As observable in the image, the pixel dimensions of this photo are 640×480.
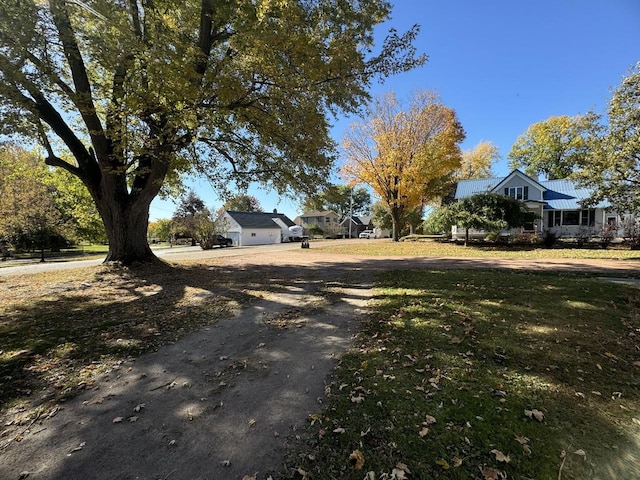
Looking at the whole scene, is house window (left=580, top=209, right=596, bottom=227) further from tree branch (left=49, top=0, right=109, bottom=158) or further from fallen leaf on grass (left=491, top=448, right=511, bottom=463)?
tree branch (left=49, top=0, right=109, bottom=158)

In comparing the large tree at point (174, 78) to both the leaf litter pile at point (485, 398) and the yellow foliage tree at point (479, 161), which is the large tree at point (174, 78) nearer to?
the leaf litter pile at point (485, 398)

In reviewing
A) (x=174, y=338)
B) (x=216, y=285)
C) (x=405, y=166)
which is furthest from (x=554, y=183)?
(x=174, y=338)

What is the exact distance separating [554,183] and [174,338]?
3414 cm

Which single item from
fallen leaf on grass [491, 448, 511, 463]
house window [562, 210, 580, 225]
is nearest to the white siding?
house window [562, 210, 580, 225]

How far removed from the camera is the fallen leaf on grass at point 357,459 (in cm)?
240

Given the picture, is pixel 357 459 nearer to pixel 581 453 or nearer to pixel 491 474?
pixel 491 474

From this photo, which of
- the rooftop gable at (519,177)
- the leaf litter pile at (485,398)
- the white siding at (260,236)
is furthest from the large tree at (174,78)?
the white siding at (260,236)

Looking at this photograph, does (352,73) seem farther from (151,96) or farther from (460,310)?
(460,310)

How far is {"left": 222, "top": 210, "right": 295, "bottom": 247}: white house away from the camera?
41.5 m

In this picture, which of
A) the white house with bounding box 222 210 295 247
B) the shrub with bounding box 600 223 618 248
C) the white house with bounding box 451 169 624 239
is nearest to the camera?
the shrub with bounding box 600 223 618 248

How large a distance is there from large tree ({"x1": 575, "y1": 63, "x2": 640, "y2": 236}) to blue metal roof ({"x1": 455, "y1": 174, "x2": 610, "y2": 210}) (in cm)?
985

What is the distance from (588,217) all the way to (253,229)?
36.1 metres

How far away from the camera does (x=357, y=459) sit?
2.46 m

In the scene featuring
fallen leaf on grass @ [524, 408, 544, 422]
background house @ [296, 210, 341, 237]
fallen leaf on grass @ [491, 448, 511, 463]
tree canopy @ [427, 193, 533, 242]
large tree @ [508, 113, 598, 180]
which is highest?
large tree @ [508, 113, 598, 180]
